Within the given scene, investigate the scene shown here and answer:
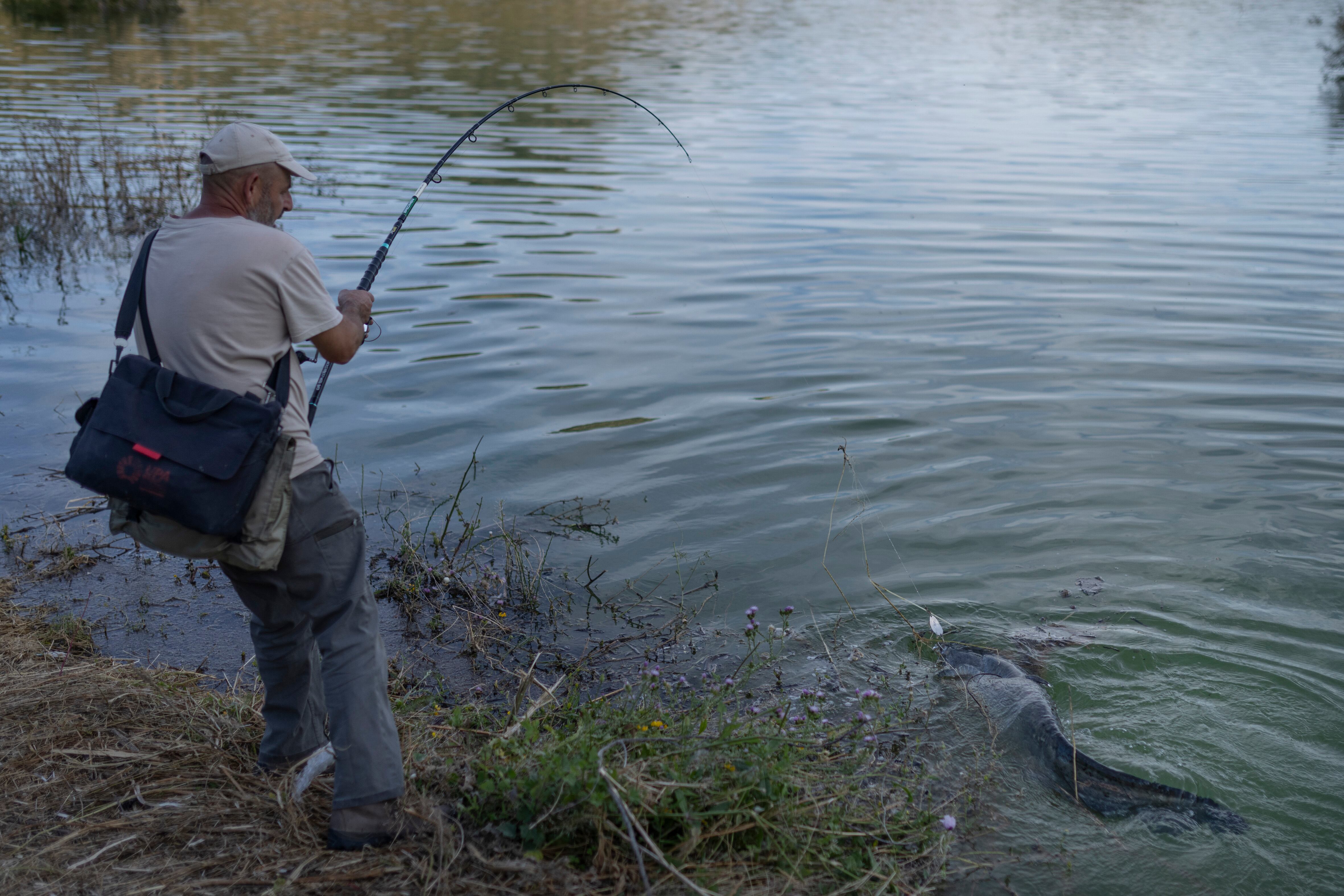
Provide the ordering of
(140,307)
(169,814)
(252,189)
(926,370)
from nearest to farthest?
(140,307) → (252,189) → (169,814) → (926,370)

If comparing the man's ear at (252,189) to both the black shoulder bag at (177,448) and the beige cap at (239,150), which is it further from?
the black shoulder bag at (177,448)

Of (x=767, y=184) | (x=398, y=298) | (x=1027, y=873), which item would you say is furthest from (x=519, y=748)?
(x=767, y=184)

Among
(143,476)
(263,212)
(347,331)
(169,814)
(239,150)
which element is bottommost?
(169,814)

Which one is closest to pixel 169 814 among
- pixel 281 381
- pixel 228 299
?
pixel 281 381

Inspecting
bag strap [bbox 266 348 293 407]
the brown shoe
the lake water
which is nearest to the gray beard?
bag strap [bbox 266 348 293 407]

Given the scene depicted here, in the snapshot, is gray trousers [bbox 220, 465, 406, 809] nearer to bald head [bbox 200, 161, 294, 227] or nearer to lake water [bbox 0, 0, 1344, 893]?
bald head [bbox 200, 161, 294, 227]

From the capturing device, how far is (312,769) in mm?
3850

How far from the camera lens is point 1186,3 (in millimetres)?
49500

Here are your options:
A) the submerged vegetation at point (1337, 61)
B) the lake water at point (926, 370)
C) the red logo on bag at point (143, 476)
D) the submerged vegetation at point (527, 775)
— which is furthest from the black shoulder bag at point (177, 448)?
the submerged vegetation at point (1337, 61)

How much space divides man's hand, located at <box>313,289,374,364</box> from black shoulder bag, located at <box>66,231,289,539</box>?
0.31 metres

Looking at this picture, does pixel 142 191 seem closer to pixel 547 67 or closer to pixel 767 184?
pixel 767 184

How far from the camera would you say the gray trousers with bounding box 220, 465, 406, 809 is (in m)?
3.52

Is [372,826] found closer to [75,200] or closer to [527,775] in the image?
[527,775]

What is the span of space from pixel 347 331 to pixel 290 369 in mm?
211
